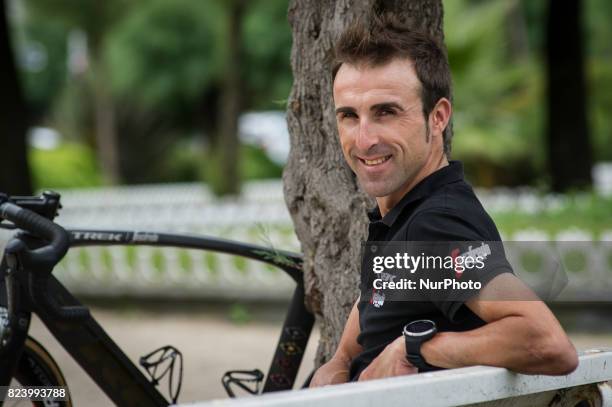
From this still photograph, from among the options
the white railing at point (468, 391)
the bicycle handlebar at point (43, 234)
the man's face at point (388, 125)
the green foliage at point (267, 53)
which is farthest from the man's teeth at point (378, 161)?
the green foliage at point (267, 53)

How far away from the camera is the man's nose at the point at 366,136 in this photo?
215 cm

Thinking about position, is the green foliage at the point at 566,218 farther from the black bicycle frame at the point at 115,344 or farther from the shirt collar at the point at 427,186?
the shirt collar at the point at 427,186

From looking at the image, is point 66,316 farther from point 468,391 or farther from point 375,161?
point 468,391

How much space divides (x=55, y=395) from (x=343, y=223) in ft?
3.25

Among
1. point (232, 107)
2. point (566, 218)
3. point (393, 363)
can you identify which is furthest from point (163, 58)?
point (393, 363)

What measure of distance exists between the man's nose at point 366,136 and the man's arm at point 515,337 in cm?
42

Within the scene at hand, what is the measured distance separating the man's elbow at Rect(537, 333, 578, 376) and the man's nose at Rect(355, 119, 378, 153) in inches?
22.0

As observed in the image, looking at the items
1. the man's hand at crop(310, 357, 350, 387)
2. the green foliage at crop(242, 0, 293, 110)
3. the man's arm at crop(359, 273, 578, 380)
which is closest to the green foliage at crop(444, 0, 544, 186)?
the green foliage at crop(242, 0, 293, 110)

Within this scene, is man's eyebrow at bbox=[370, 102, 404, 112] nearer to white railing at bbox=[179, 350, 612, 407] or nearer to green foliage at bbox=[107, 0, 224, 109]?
white railing at bbox=[179, 350, 612, 407]

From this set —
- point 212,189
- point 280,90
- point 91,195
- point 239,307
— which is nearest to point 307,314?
point 239,307

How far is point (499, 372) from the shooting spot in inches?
75.7

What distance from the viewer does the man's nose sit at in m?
2.15

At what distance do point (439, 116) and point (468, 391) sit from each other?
2.06 ft

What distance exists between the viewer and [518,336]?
188cm
